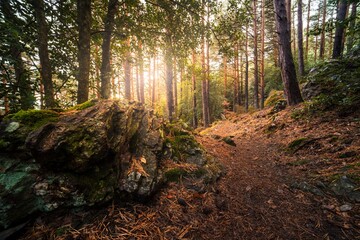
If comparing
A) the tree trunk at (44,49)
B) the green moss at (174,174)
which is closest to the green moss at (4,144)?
the tree trunk at (44,49)

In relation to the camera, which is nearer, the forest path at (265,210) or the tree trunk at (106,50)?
the forest path at (265,210)

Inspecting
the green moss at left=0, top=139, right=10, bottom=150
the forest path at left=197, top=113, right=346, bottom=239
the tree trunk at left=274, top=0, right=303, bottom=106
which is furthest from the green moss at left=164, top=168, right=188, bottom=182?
the tree trunk at left=274, top=0, right=303, bottom=106

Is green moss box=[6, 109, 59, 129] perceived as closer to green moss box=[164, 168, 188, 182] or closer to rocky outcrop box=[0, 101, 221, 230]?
rocky outcrop box=[0, 101, 221, 230]

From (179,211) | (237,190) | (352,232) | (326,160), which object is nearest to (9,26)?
(179,211)

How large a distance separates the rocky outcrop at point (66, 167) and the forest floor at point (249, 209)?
20 centimetres

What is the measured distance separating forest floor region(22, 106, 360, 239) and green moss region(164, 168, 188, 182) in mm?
124

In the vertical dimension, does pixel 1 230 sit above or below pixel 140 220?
above

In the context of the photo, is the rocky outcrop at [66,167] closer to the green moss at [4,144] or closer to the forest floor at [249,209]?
the green moss at [4,144]

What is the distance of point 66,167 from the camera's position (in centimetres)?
191

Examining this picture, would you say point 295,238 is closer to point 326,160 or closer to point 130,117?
point 326,160

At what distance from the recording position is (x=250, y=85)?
1034 inches

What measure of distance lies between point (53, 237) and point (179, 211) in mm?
1389

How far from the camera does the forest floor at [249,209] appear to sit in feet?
5.99

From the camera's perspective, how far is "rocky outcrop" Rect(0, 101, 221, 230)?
5.68 ft
